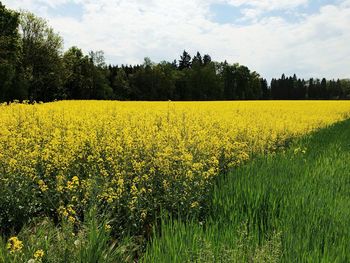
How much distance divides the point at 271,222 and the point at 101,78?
63.4 m

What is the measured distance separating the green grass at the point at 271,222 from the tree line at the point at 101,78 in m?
36.9

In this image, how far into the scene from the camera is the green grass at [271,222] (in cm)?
322

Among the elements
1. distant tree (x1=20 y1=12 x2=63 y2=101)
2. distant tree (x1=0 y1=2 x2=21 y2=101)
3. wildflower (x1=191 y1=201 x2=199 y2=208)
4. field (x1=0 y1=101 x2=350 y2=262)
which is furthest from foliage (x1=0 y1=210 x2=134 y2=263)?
distant tree (x1=20 y1=12 x2=63 y2=101)

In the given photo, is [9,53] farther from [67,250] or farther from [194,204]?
[67,250]

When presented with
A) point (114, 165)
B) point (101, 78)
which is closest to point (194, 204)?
point (114, 165)

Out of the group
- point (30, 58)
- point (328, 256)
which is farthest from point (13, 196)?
point (30, 58)

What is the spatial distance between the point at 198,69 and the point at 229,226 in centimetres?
8240

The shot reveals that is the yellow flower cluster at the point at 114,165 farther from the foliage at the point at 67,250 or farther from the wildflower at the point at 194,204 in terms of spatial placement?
the foliage at the point at 67,250

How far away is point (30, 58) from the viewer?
152 ft

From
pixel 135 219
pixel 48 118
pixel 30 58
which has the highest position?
pixel 30 58

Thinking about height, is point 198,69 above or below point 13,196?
above

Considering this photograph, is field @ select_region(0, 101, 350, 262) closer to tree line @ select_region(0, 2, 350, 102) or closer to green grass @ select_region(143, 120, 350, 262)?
green grass @ select_region(143, 120, 350, 262)

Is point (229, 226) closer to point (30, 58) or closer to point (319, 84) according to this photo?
point (30, 58)

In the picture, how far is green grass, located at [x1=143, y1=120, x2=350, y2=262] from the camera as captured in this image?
3223 mm
